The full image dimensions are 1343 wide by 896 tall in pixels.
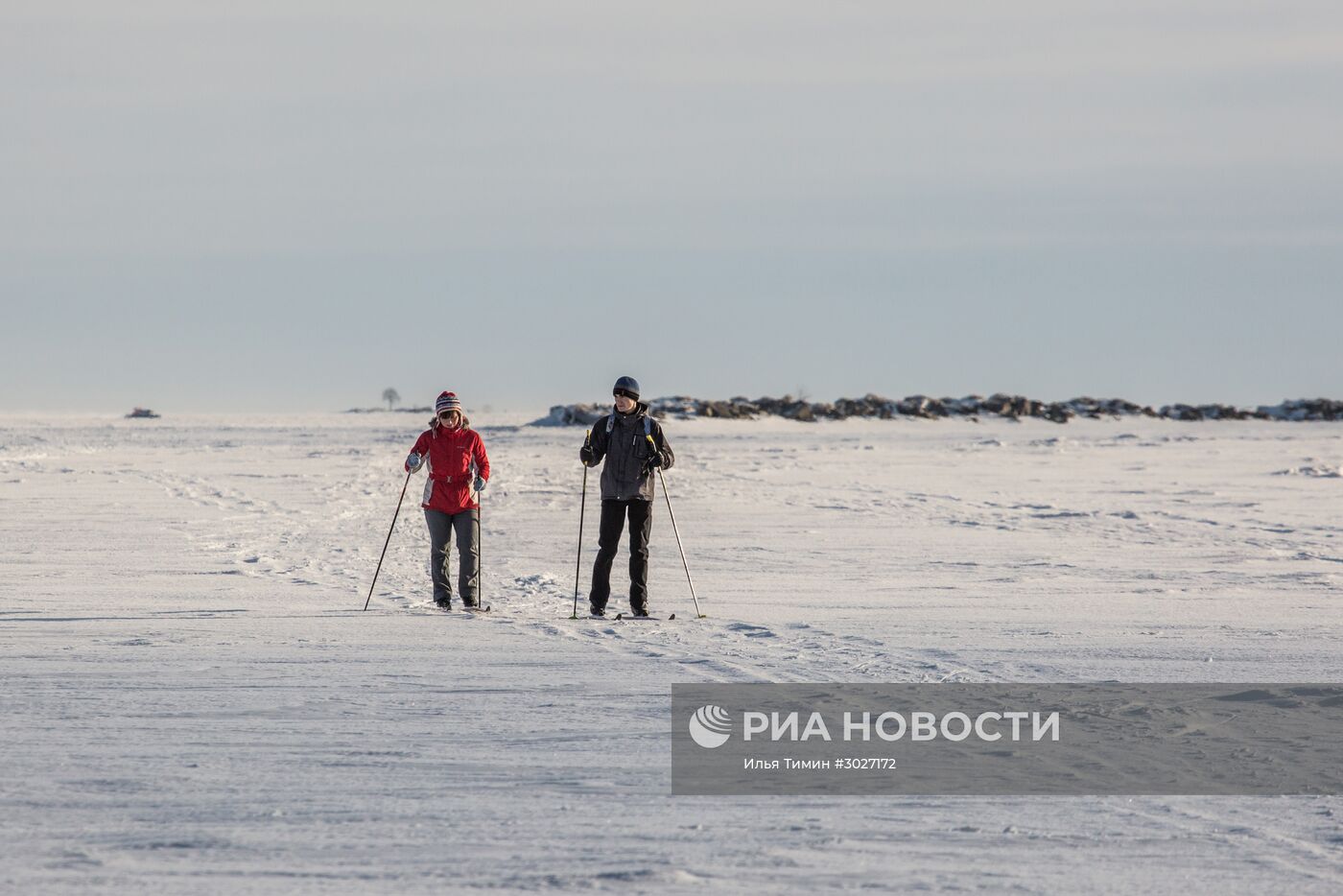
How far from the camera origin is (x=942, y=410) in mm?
67062

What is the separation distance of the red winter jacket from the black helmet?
1271 mm

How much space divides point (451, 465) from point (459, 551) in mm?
690

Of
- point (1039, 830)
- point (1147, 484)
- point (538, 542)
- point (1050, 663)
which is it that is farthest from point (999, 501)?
point (1039, 830)

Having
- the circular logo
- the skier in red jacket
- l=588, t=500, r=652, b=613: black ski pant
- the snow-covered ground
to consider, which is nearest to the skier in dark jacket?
l=588, t=500, r=652, b=613: black ski pant

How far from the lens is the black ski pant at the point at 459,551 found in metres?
11.4

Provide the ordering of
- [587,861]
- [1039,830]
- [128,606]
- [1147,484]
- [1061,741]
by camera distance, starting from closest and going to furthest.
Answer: [587,861], [1039,830], [1061,741], [128,606], [1147,484]

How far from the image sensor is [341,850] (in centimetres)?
480

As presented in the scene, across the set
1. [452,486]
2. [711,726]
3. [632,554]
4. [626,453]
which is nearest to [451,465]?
[452,486]

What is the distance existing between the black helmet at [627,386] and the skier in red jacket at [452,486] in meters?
1.27

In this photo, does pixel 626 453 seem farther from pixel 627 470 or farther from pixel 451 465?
pixel 451 465

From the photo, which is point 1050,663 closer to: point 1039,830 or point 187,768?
point 1039,830

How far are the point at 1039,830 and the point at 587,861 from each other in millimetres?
1624

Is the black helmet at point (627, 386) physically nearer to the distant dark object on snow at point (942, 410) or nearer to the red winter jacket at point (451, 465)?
the red winter jacket at point (451, 465)

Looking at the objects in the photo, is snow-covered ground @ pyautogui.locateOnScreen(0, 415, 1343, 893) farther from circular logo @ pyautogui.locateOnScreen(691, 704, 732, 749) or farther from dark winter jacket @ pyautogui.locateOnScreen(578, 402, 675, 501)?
dark winter jacket @ pyautogui.locateOnScreen(578, 402, 675, 501)
